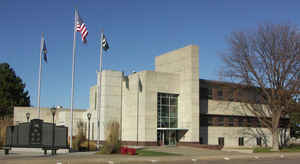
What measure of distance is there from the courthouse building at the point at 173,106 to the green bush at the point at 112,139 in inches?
590

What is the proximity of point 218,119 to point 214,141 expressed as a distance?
332 centimetres

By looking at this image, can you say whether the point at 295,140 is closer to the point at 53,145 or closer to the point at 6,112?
the point at 53,145

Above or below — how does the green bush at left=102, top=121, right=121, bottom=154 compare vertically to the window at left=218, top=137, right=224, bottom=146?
above

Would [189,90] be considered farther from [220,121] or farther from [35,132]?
[35,132]

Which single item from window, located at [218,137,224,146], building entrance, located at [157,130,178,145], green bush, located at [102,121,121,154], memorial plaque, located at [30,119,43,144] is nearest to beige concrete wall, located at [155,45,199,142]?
building entrance, located at [157,130,178,145]

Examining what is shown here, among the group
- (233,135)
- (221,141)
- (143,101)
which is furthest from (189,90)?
(233,135)

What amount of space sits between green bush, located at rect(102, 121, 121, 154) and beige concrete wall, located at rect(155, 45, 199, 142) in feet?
58.5

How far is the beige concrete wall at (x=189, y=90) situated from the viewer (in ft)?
145

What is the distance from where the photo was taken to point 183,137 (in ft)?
149

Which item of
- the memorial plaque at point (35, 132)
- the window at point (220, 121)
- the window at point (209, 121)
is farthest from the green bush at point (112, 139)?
the window at point (220, 121)

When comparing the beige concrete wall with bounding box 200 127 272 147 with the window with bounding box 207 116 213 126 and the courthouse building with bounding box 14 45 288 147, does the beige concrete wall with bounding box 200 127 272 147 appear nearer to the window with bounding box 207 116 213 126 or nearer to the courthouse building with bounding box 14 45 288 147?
the courthouse building with bounding box 14 45 288 147

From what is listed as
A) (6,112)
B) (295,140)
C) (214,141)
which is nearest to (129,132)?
(214,141)

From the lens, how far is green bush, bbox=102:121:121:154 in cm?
2798

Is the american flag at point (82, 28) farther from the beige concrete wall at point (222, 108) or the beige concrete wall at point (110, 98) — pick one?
the beige concrete wall at point (222, 108)
